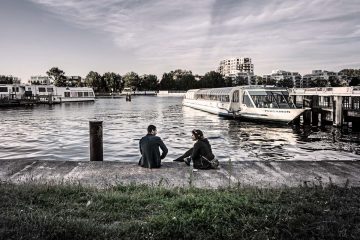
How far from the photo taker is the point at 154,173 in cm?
1079

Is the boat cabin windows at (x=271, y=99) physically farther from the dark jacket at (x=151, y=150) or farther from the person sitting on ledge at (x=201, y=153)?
the dark jacket at (x=151, y=150)

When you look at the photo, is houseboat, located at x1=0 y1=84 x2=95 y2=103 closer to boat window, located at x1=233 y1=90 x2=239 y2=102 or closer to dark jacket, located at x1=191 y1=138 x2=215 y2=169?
boat window, located at x1=233 y1=90 x2=239 y2=102

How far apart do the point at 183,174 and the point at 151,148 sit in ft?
4.34

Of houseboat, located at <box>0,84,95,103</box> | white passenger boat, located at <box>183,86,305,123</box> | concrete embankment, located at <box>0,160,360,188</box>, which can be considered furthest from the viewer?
houseboat, located at <box>0,84,95,103</box>

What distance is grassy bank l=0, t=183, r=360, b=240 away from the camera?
5.61 m

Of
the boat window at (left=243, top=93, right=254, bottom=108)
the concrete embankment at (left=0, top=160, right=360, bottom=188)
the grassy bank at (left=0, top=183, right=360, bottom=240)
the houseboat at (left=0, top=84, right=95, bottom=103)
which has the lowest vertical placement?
the concrete embankment at (left=0, top=160, right=360, bottom=188)

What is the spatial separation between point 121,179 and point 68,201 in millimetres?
2847

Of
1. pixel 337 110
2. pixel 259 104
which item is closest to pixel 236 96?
pixel 259 104

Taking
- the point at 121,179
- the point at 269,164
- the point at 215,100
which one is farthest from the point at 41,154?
the point at 215,100

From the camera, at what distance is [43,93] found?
4237 inches

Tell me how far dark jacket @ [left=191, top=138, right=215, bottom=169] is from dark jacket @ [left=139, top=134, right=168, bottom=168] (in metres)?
1.07

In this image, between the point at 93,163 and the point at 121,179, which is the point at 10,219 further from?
the point at 93,163

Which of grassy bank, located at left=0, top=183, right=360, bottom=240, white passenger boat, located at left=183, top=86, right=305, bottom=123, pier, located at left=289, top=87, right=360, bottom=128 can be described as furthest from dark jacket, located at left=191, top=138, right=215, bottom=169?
white passenger boat, located at left=183, top=86, right=305, bottom=123

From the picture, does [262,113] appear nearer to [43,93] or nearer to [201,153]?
[201,153]
